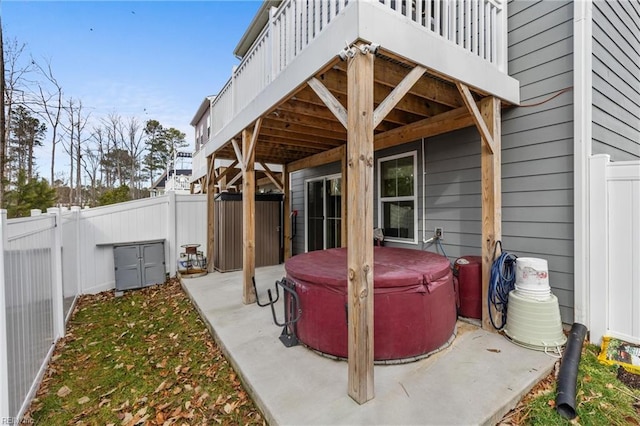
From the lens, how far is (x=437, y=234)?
4.30m

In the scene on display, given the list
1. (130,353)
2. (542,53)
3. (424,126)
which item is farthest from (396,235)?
(130,353)

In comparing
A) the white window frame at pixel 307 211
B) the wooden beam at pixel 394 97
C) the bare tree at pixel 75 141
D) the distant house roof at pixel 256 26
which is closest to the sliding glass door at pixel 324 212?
the white window frame at pixel 307 211

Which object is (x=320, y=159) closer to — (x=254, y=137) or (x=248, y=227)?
(x=254, y=137)

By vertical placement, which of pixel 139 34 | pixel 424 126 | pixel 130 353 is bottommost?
pixel 130 353

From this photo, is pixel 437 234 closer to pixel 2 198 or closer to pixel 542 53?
pixel 542 53

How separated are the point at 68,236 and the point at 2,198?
414 centimetres

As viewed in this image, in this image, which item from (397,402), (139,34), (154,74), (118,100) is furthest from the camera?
(118,100)

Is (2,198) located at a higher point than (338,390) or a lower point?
higher

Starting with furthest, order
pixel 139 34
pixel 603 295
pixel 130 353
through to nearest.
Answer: pixel 139 34 < pixel 130 353 < pixel 603 295

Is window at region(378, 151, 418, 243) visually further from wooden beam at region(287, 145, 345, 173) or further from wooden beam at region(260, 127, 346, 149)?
wooden beam at region(260, 127, 346, 149)

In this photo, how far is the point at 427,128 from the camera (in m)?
4.02

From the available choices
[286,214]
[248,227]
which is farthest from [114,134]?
[248,227]

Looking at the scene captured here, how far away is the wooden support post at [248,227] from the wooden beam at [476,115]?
2.71 meters

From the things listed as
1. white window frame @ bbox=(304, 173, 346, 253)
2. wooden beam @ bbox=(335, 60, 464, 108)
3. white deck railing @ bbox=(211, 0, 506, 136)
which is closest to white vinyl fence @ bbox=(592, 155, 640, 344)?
wooden beam @ bbox=(335, 60, 464, 108)
